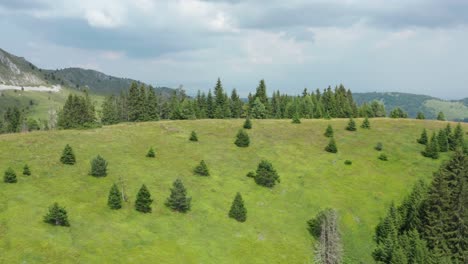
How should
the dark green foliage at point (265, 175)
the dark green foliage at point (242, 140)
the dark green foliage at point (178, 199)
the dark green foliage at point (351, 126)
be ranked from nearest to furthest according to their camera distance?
the dark green foliage at point (178, 199) → the dark green foliage at point (265, 175) → the dark green foliage at point (242, 140) → the dark green foliage at point (351, 126)

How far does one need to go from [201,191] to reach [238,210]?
33.1ft

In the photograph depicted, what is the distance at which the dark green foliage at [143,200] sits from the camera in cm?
6247

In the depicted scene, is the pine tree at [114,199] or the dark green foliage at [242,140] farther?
the dark green foliage at [242,140]

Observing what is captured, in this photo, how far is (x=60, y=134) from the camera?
9606 cm

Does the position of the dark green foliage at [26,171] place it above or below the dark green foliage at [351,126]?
below

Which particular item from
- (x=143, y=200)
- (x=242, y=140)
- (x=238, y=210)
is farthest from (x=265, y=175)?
(x=143, y=200)

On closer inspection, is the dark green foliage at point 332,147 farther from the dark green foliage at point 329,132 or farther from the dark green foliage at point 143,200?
the dark green foliage at point 143,200

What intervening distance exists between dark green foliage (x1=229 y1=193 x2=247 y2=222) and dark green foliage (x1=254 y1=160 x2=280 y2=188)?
13.2 meters

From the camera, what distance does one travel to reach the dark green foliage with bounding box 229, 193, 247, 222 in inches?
2623

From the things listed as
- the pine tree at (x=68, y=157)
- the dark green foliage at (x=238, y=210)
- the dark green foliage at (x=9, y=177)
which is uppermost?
the pine tree at (x=68, y=157)

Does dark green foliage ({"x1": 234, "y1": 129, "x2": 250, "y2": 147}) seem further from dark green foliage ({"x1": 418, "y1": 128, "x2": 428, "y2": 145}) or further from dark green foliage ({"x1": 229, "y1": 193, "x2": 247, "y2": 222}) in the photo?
dark green foliage ({"x1": 418, "y1": 128, "x2": 428, "y2": 145})

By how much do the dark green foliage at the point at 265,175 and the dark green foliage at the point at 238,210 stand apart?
13.2 m

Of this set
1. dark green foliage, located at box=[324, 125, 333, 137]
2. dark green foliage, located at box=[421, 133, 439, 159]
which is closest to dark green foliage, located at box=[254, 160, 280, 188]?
dark green foliage, located at box=[324, 125, 333, 137]

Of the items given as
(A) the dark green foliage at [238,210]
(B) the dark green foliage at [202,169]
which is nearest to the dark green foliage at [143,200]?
(A) the dark green foliage at [238,210]
